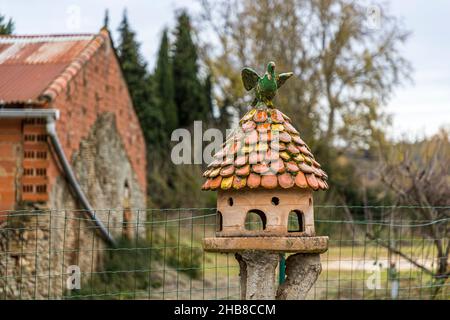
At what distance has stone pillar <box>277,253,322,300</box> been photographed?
5562mm

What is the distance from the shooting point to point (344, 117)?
23.2 metres

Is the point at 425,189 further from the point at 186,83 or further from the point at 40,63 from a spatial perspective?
the point at 186,83

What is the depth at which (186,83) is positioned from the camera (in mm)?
29516

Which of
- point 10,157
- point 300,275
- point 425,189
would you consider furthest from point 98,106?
point 300,275

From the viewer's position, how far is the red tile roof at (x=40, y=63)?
1029cm

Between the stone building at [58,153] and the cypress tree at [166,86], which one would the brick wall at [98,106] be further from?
the cypress tree at [166,86]

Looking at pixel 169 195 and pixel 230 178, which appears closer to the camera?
pixel 230 178

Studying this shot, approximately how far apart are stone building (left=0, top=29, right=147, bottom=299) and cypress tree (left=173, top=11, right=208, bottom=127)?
46.7 ft

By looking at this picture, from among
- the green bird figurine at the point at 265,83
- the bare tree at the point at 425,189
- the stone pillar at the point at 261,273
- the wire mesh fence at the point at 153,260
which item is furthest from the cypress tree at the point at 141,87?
the stone pillar at the point at 261,273

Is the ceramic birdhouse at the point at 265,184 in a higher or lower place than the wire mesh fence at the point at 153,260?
higher

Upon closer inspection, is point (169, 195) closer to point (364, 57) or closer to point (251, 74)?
point (364, 57)

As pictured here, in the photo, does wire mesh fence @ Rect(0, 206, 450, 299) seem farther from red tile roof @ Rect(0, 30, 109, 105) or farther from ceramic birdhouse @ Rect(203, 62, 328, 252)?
red tile roof @ Rect(0, 30, 109, 105)
